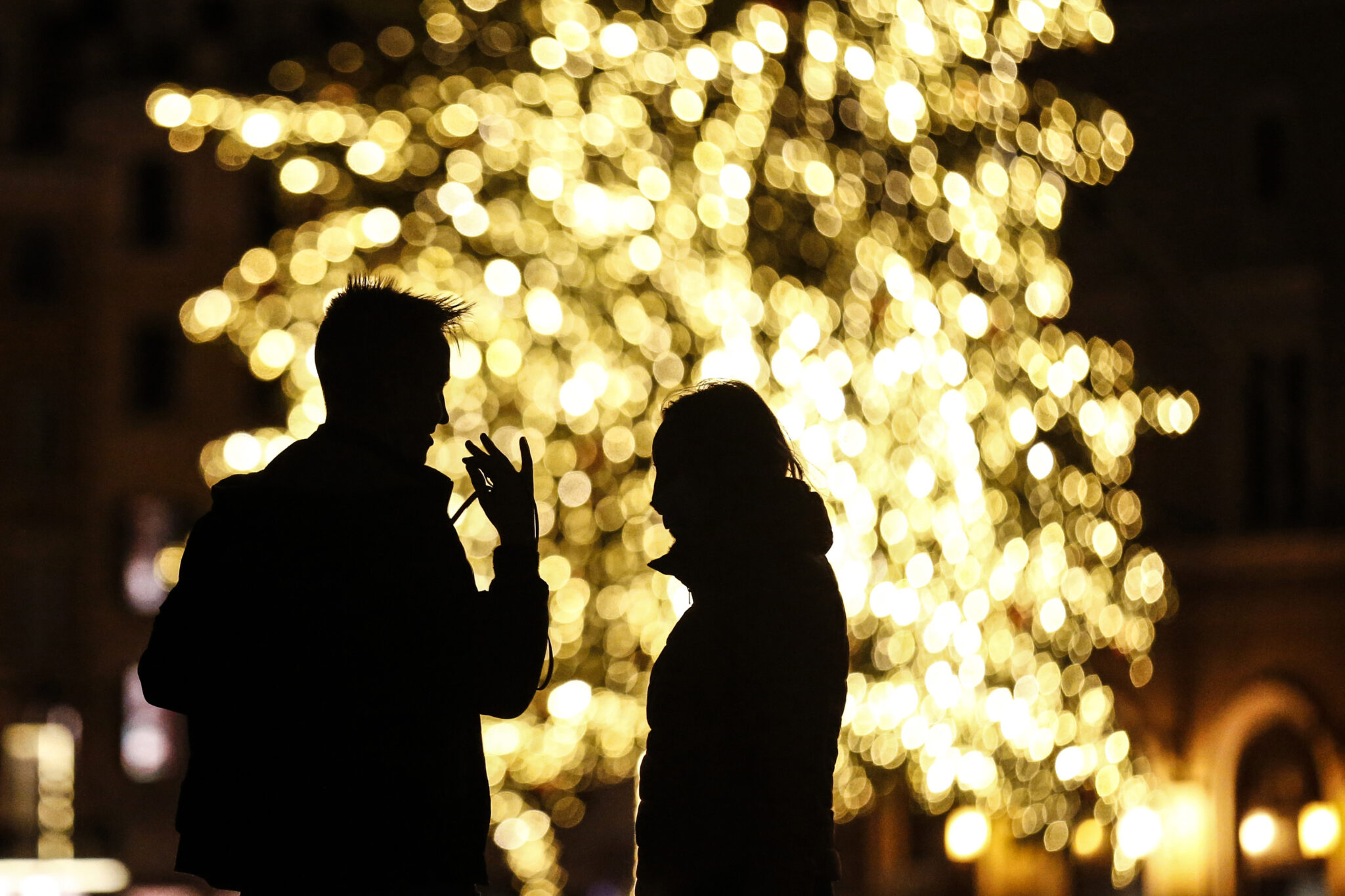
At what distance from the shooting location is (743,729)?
3.09m

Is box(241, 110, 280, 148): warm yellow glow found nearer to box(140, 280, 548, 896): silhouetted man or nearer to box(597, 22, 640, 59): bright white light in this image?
box(597, 22, 640, 59): bright white light

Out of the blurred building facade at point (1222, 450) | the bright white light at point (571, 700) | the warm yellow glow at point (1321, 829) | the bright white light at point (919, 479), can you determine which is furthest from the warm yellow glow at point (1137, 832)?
the bright white light at point (571, 700)

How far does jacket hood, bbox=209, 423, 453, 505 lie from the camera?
267 centimetres

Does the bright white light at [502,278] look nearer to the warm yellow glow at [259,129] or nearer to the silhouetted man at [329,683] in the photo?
the warm yellow glow at [259,129]

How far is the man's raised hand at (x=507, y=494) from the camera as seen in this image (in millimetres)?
2785

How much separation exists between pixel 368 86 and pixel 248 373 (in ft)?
62.9

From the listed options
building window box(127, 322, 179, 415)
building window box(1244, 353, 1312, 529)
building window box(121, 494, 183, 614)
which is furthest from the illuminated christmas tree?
building window box(127, 322, 179, 415)

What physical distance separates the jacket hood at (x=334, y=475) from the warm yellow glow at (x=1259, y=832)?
15.8 meters

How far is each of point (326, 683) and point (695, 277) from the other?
634cm

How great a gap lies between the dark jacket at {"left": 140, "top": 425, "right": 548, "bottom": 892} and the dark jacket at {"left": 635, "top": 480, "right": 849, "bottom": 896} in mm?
501

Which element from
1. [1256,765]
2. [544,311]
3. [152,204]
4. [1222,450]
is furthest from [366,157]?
[152,204]

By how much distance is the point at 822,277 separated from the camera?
9.13 m

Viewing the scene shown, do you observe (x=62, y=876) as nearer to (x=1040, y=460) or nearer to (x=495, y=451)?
(x=1040, y=460)

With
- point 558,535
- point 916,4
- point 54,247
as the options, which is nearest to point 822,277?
point 916,4
